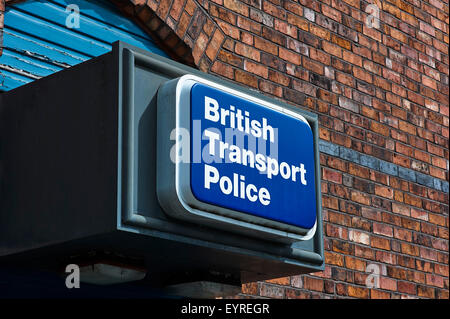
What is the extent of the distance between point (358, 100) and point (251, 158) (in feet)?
7.43

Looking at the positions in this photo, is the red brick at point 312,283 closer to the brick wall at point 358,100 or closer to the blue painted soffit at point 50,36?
the brick wall at point 358,100

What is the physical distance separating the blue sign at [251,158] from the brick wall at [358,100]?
1.11 metres

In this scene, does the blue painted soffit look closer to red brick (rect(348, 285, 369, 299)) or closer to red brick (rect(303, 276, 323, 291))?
red brick (rect(303, 276, 323, 291))

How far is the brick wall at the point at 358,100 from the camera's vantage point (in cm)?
431

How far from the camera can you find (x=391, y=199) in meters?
5.09

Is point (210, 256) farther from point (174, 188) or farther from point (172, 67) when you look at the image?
point (172, 67)

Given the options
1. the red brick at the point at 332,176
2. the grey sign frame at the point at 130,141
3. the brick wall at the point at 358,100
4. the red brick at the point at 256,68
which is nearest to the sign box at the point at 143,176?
the grey sign frame at the point at 130,141

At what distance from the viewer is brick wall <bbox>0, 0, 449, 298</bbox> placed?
4.31 meters

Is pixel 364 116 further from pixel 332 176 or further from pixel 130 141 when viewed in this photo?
pixel 130 141

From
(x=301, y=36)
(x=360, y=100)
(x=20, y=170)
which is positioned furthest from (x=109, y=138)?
(x=360, y=100)
